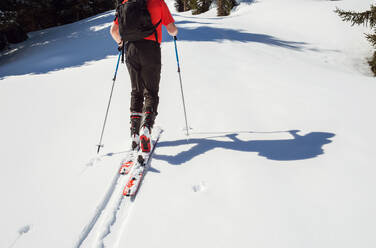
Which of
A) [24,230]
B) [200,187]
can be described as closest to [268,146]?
[200,187]

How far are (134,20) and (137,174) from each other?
194 centimetres

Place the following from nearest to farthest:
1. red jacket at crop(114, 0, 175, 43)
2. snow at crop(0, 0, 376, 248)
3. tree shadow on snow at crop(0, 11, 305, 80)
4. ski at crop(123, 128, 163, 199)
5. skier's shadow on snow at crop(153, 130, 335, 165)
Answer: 1. snow at crop(0, 0, 376, 248)
2. ski at crop(123, 128, 163, 199)
3. red jacket at crop(114, 0, 175, 43)
4. skier's shadow on snow at crop(153, 130, 335, 165)
5. tree shadow on snow at crop(0, 11, 305, 80)

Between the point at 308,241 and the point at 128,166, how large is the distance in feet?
7.12

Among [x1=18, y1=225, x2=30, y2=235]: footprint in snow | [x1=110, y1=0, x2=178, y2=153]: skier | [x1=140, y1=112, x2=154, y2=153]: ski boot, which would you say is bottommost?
[x1=18, y1=225, x2=30, y2=235]: footprint in snow

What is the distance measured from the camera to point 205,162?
2.90 m

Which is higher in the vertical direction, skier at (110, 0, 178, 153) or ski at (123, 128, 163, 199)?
skier at (110, 0, 178, 153)

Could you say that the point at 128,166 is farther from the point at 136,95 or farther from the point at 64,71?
the point at 64,71

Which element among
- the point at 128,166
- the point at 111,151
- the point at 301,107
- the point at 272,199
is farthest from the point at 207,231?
the point at 301,107

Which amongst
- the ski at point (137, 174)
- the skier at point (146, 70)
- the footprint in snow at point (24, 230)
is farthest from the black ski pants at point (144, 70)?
the footprint in snow at point (24, 230)

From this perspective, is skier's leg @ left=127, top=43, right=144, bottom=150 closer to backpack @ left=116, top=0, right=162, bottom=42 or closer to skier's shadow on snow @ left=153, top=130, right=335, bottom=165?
backpack @ left=116, top=0, right=162, bottom=42

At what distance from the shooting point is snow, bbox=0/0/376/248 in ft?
6.50

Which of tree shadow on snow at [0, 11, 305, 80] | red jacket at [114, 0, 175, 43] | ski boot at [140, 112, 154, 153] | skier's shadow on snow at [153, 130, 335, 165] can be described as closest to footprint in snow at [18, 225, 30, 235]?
ski boot at [140, 112, 154, 153]

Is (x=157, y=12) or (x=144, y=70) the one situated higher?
(x=157, y=12)

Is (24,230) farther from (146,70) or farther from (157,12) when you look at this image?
(157,12)
